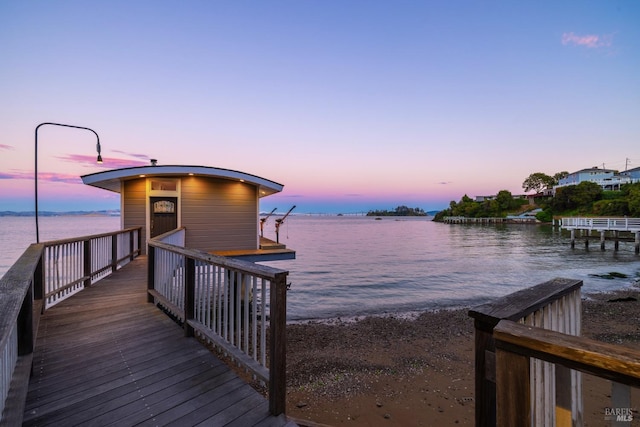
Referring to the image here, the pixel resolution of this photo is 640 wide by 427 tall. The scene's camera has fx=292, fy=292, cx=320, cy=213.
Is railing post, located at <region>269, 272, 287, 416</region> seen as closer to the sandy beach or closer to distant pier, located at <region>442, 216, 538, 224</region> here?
the sandy beach

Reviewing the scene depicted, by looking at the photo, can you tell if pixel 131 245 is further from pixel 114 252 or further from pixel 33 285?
pixel 33 285

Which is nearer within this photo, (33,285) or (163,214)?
(33,285)

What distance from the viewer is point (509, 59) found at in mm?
14711

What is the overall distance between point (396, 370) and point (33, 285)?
6.37 meters

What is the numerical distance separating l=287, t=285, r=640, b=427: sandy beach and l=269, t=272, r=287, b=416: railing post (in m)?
0.26

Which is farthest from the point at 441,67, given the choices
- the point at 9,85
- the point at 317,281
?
the point at 9,85

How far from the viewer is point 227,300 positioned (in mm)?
3217

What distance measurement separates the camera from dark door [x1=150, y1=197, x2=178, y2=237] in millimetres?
11008

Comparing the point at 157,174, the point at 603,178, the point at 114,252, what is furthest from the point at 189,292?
the point at 603,178

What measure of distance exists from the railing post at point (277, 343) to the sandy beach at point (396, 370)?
0.26 meters

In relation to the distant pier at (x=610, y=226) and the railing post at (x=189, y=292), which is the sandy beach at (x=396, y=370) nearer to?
the railing post at (x=189, y=292)

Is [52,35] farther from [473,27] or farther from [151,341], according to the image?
[473,27]

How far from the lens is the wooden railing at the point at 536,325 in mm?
1426

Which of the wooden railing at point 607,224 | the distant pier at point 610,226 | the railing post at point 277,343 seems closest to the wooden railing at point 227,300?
the railing post at point 277,343
